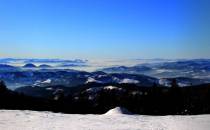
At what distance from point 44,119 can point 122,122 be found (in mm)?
4819

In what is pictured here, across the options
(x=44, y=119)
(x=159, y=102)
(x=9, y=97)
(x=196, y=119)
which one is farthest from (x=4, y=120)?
(x=159, y=102)

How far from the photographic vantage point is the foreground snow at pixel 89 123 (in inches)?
767

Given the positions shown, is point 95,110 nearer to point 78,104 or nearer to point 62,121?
point 78,104

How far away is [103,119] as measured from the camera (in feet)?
74.6

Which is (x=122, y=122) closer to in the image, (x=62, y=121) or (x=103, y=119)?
(x=103, y=119)

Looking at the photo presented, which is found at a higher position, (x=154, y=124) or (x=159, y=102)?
(x=154, y=124)

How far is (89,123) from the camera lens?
68.5 ft

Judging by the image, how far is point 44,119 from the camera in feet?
71.6

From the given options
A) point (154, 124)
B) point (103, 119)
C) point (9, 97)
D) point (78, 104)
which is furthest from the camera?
point (78, 104)

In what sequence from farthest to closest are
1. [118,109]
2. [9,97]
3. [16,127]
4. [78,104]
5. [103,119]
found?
[78,104], [9,97], [118,109], [103,119], [16,127]

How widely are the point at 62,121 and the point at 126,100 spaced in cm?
10014

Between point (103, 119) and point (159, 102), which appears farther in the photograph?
point (159, 102)

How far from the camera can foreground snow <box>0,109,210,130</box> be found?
63.9 ft

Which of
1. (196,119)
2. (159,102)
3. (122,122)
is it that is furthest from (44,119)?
(159,102)
